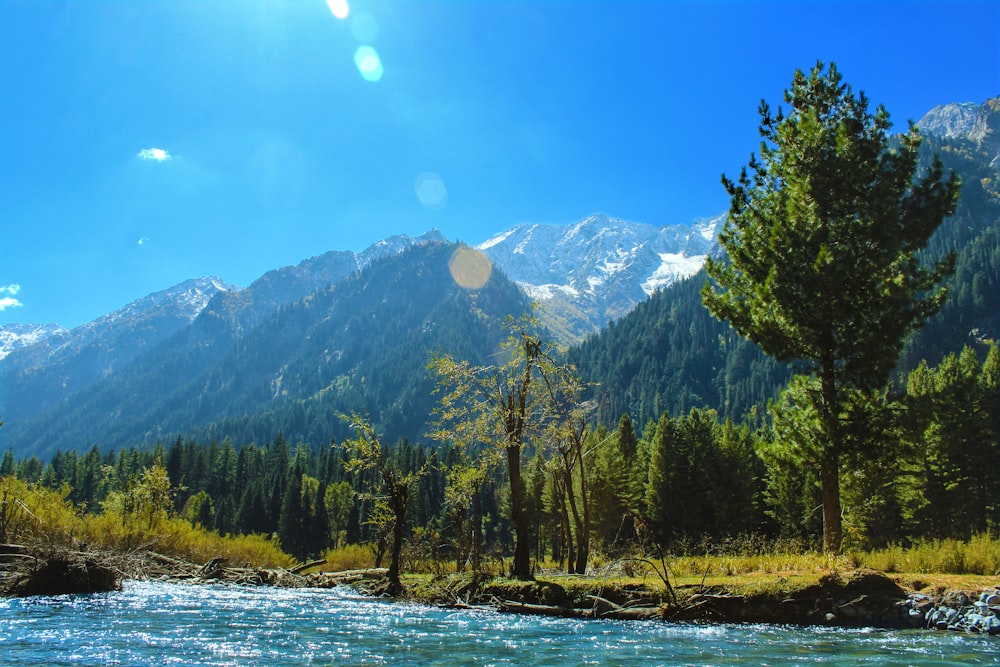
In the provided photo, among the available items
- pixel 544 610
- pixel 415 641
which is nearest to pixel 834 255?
pixel 544 610

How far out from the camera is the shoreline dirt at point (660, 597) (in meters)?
13.2

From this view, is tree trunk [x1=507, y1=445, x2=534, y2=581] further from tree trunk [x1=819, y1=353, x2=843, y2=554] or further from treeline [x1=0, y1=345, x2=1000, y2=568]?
tree trunk [x1=819, y1=353, x2=843, y2=554]

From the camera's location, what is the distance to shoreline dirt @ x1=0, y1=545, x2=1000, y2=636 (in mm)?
13180

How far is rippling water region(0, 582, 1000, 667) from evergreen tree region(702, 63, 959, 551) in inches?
240

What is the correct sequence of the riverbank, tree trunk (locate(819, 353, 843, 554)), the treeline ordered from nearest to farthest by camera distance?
the riverbank
tree trunk (locate(819, 353, 843, 554))
the treeline

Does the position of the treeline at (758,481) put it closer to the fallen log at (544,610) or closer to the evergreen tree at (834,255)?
the evergreen tree at (834,255)

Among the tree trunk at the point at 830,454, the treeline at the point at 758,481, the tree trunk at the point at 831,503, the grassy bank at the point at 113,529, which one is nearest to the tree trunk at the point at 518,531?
the treeline at the point at 758,481

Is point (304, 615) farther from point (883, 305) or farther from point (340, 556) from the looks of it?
point (340, 556)

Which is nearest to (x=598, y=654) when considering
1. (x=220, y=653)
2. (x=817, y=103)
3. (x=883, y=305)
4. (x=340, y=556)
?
(x=220, y=653)

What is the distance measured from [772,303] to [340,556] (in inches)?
1697

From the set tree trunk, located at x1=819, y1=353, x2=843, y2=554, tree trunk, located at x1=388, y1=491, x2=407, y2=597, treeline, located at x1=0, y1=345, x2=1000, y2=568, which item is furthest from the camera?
tree trunk, located at x1=388, y1=491, x2=407, y2=597

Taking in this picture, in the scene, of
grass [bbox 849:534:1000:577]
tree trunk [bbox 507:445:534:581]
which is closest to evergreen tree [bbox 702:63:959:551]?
grass [bbox 849:534:1000:577]

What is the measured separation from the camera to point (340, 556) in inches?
1981

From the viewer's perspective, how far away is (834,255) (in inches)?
677
